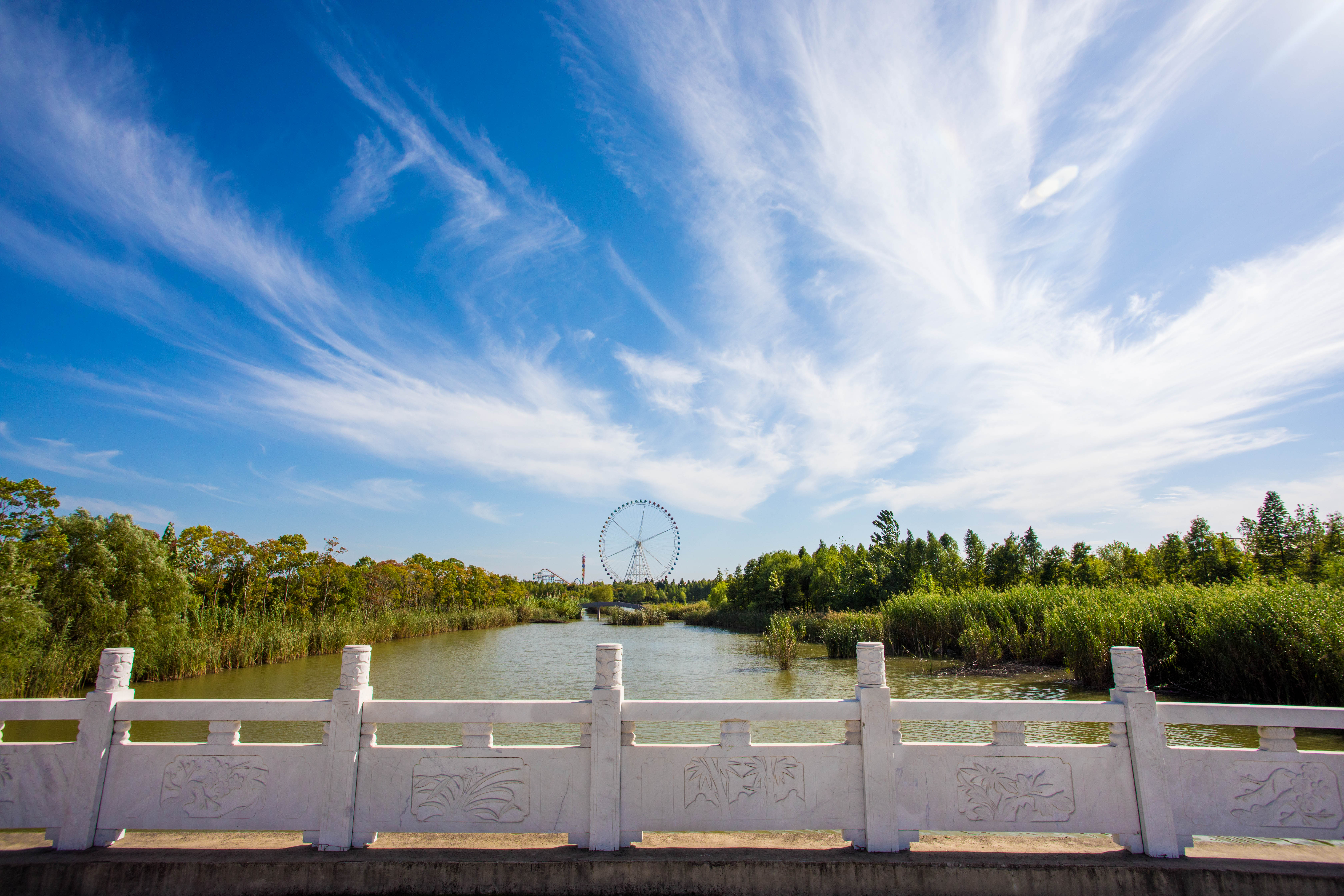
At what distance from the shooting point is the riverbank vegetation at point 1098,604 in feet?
35.1

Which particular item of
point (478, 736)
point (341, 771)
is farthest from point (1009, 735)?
point (341, 771)

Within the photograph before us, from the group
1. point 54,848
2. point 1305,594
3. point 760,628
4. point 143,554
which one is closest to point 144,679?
point 143,554

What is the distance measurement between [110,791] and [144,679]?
15.7 metres

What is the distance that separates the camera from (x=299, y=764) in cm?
378

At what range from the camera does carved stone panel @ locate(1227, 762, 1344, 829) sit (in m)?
3.64

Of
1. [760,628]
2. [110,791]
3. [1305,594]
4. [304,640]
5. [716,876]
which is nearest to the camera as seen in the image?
[716,876]

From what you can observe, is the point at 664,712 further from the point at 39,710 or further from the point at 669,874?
the point at 39,710

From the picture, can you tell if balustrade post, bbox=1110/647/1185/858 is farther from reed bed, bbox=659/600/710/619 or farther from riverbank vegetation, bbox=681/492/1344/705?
reed bed, bbox=659/600/710/619

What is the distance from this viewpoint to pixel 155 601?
15.5 m

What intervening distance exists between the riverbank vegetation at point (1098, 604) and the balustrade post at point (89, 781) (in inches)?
573

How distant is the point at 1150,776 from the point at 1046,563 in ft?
119

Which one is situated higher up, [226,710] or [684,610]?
[226,710]

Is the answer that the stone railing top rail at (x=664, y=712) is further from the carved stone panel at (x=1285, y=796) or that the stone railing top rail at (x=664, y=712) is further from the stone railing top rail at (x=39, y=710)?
the carved stone panel at (x=1285, y=796)

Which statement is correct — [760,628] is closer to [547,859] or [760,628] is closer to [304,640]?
[304,640]
